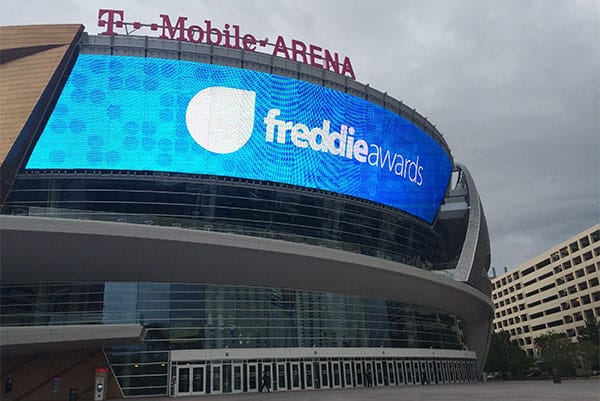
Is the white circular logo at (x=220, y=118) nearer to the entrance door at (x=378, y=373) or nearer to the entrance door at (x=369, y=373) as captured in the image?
the entrance door at (x=369, y=373)

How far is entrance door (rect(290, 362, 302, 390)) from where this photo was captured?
33156 mm

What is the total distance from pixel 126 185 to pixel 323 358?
1869 centimetres

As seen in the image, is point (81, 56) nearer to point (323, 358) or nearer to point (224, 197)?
point (224, 197)

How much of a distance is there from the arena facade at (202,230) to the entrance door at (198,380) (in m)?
0.15

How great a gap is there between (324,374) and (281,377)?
3318 mm

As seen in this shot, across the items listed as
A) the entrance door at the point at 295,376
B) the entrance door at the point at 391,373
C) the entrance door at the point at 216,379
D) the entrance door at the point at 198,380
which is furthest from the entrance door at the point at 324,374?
the entrance door at the point at 198,380

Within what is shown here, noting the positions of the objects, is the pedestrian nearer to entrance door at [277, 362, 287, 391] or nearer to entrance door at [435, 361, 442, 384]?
entrance door at [277, 362, 287, 391]

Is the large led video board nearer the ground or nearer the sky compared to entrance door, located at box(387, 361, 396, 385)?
nearer the sky

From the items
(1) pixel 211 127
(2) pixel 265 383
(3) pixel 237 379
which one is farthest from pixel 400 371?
(1) pixel 211 127

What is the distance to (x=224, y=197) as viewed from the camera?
38.0 meters

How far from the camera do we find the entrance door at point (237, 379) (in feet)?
103

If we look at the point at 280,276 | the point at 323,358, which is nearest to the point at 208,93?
the point at 280,276

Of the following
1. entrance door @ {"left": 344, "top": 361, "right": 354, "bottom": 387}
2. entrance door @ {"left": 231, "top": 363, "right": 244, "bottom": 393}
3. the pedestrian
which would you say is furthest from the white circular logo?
entrance door @ {"left": 344, "top": 361, "right": 354, "bottom": 387}

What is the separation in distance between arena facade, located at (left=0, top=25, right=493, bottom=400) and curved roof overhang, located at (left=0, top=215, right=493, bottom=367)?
0.40 ft
